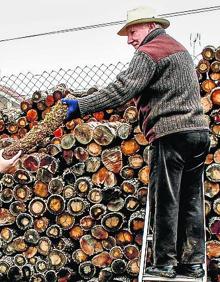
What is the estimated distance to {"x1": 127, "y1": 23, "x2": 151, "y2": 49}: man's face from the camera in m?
3.78

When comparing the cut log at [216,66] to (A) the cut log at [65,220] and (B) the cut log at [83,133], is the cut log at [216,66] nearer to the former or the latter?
(B) the cut log at [83,133]

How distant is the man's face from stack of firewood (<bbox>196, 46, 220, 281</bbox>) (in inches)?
47.4

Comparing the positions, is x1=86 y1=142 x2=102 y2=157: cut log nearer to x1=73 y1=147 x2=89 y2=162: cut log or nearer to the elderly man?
x1=73 y1=147 x2=89 y2=162: cut log

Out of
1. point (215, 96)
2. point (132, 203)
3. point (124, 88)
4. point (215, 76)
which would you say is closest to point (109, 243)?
point (132, 203)

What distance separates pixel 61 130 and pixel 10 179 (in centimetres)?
73

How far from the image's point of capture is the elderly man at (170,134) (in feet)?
11.1

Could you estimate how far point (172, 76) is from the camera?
3469mm

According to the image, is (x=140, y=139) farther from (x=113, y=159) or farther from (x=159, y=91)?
(x=159, y=91)

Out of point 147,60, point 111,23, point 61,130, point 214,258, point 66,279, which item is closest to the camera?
point 147,60

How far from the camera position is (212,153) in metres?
4.70

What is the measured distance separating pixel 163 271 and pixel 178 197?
1.62ft

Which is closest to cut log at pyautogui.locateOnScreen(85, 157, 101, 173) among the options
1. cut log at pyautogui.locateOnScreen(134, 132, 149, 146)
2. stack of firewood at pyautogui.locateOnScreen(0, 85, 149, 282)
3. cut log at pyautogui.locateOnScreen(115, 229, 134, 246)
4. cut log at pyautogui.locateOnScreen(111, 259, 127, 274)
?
stack of firewood at pyautogui.locateOnScreen(0, 85, 149, 282)

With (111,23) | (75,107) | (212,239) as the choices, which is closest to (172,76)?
(75,107)

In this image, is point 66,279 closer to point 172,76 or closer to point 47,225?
point 47,225
